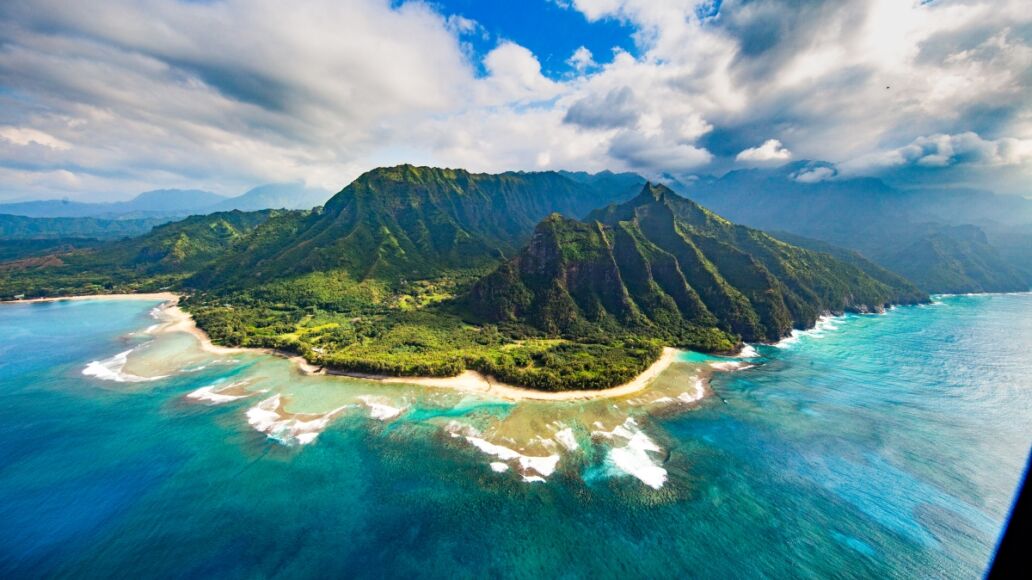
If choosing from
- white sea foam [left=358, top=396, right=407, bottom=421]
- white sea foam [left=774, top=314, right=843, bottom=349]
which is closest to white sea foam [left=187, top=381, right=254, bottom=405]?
white sea foam [left=358, top=396, right=407, bottom=421]

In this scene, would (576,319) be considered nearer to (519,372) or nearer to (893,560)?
(519,372)

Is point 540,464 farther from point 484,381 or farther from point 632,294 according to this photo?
point 632,294

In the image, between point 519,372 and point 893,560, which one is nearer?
point 893,560

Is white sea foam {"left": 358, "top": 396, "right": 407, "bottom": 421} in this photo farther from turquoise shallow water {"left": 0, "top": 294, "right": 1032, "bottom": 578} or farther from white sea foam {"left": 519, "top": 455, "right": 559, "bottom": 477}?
white sea foam {"left": 519, "top": 455, "right": 559, "bottom": 477}

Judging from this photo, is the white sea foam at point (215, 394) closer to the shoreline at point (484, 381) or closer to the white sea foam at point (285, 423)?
the white sea foam at point (285, 423)

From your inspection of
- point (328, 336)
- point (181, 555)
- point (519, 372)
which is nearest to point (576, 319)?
point (519, 372)
